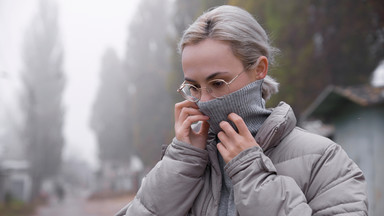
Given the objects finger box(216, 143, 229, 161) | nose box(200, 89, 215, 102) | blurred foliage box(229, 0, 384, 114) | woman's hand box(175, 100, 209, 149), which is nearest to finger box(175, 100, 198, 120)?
woman's hand box(175, 100, 209, 149)

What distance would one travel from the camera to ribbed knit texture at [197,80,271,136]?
1.42 meters

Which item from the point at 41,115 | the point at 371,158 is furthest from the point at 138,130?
the point at 371,158

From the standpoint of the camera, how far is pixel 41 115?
111 ft

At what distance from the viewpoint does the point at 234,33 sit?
1.41m

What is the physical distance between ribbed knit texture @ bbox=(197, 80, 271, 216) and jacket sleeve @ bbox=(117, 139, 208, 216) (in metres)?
0.11

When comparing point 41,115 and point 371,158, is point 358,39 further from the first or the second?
point 41,115

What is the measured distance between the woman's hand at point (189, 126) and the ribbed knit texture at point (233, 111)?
31 mm

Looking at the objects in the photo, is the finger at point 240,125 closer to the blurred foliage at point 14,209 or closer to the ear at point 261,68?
the ear at point 261,68

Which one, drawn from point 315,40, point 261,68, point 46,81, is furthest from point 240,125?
point 46,81

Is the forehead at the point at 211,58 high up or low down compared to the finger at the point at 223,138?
up

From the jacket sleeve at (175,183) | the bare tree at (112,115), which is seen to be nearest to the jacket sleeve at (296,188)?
the jacket sleeve at (175,183)

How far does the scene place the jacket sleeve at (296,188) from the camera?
1.24 meters

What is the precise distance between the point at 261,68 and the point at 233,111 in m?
0.20

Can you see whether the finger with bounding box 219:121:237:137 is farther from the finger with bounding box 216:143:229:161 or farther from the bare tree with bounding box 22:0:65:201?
the bare tree with bounding box 22:0:65:201
